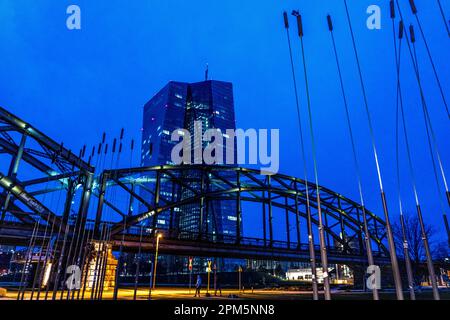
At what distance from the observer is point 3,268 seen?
89625mm

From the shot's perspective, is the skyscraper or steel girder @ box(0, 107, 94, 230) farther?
the skyscraper

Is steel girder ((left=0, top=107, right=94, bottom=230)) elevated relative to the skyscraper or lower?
lower

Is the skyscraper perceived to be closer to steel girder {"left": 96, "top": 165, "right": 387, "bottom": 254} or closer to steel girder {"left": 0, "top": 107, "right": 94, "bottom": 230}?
steel girder {"left": 96, "top": 165, "right": 387, "bottom": 254}

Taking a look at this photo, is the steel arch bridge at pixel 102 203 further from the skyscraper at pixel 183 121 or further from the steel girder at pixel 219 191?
the skyscraper at pixel 183 121

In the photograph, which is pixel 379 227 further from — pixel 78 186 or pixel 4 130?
pixel 4 130

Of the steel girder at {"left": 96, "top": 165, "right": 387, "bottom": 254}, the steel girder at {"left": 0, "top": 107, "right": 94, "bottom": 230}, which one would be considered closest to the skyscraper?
the steel girder at {"left": 96, "top": 165, "right": 387, "bottom": 254}

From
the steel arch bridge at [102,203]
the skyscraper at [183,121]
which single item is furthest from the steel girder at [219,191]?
the skyscraper at [183,121]

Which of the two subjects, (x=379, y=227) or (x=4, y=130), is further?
(x=379, y=227)

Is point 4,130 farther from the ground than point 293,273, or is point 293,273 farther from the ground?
point 4,130

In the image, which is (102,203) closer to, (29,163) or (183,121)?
(29,163)

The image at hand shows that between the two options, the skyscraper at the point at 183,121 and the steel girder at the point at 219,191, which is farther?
the skyscraper at the point at 183,121

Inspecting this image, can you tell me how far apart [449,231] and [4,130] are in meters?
39.9
